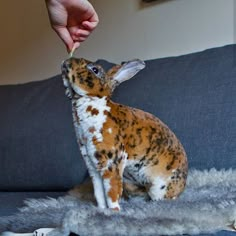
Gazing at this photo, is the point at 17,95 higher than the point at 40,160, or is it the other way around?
the point at 17,95

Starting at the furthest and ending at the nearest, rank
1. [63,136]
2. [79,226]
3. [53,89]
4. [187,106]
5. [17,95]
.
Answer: [17,95], [53,89], [63,136], [187,106], [79,226]

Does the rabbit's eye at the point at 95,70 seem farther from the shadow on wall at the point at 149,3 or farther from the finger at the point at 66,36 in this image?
the shadow on wall at the point at 149,3

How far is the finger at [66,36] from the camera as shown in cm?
100

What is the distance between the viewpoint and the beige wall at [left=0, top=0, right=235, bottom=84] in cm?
160

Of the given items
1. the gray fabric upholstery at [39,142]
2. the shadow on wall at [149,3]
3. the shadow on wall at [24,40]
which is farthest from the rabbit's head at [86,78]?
the shadow on wall at [24,40]

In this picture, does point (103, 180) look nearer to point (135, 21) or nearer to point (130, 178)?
point (130, 178)

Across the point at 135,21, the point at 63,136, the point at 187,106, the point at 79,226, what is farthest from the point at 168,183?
the point at 135,21

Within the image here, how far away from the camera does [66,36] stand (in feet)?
3.28

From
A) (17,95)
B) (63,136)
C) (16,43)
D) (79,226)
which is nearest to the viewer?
(79,226)

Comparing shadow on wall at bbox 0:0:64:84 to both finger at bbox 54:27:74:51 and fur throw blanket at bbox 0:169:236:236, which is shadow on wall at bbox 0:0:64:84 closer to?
finger at bbox 54:27:74:51

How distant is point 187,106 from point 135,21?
626 millimetres

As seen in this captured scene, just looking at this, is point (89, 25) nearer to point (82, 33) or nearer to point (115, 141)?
point (82, 33)

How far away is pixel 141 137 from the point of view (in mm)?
896

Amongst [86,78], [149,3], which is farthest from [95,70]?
[149,3]
